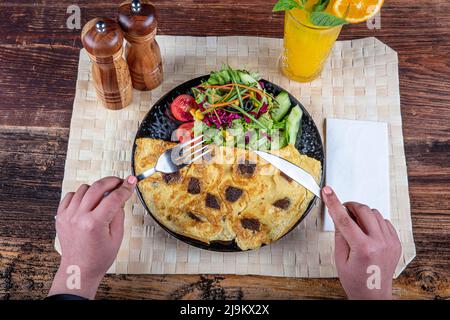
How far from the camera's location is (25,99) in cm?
202

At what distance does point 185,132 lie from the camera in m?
1.84

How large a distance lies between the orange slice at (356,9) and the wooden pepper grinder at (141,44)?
0.67m

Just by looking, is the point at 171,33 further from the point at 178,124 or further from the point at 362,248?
the point at 362,248

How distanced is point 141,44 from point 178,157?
46 cm

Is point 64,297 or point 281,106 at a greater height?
point 281,106

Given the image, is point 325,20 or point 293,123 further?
point 293,123

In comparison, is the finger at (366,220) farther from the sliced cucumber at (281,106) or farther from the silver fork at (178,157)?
the silver fork at (178,157)

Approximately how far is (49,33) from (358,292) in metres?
1.74

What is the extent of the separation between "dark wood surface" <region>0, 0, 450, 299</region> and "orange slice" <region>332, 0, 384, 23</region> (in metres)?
0.54

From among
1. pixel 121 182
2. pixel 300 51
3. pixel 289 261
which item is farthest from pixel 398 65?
pixel 121 182

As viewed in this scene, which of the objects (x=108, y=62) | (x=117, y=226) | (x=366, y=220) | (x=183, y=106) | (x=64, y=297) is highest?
(x=108, y=62)

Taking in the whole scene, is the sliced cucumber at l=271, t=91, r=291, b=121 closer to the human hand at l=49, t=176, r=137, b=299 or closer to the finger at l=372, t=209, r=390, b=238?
the finger at l=372, t=209, r=390, b=238

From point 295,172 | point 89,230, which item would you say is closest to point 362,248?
point 295,172
